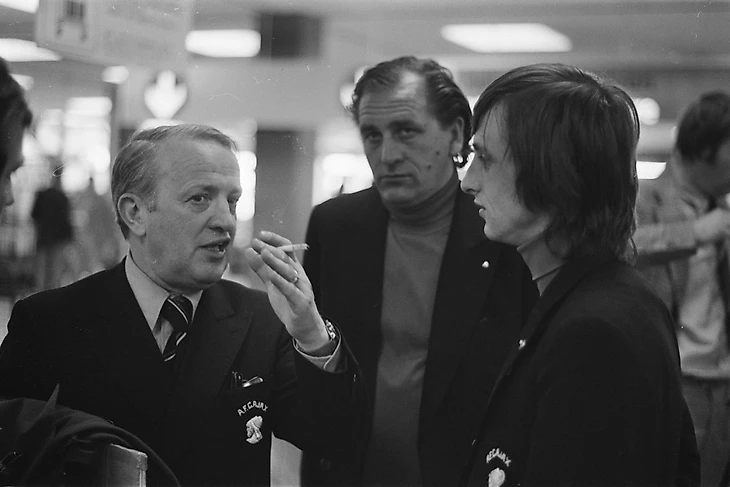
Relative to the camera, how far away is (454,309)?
189 centimetres

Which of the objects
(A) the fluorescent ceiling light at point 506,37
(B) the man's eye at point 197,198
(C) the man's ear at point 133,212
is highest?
(A) the fluorescent ceiling light at point 506,37

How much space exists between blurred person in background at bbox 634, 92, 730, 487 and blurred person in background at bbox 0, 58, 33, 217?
172 centimetres

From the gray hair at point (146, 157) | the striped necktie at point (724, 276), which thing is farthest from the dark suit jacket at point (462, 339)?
the striped necktie at point (724, 276)

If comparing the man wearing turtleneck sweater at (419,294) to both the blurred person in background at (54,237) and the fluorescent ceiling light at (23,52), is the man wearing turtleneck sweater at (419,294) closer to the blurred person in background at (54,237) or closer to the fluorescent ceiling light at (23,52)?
the blurred person in background at (54,237)

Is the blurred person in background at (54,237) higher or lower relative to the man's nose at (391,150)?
lower

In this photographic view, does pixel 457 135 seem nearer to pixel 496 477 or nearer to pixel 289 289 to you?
pixel 289 289

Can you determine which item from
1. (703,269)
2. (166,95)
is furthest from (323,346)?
(703,269)

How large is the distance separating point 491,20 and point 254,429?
1089mm

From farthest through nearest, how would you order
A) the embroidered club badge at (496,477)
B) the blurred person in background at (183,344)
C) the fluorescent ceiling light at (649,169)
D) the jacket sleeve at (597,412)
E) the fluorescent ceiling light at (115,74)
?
the fluorescent ceiling light at (649,169) → the fluorescent ceiling light at (115,74) → the blurred person in background at (183,344) → the embroidered club badge at (496,477) → the jacket sleeve at (597,412)

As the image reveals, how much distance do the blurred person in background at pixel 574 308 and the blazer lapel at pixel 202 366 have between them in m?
0.54

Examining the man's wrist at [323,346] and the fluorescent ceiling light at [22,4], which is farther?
the fluorescent ceiling light at [22,4]

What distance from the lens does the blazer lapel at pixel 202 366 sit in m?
1.70

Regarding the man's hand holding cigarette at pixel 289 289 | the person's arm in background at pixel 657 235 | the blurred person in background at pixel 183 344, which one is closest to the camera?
the man's hand holding cigarette at pixel 289 289

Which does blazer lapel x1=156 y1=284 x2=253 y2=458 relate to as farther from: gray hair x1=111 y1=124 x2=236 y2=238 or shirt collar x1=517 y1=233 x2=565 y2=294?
shirt collar x1=517 y1=233 x2=565 y2=294
